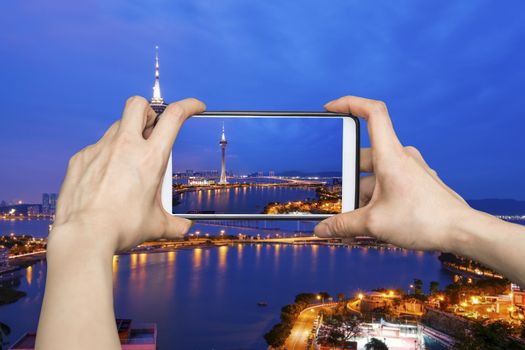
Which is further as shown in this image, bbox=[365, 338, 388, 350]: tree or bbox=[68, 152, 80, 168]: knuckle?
bbox=[365, 338, 388, 350]: tree

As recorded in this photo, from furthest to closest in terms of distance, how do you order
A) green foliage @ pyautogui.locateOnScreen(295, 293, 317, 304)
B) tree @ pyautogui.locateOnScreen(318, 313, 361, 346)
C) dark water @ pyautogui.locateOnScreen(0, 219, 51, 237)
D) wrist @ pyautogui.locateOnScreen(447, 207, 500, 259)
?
dark water @ pyautogui.locateOnScreen(0, 219, 51, 237), green foliage @ pyautogui.locateOnScreen(295, 293, 317, 304), tree @ pyautogui.locateOnScreen(318, 313, 361, 346), wrist @ pyautogui.locateOnScreen(447, 207, 500, 259)

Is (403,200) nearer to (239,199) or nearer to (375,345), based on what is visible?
(239,199)

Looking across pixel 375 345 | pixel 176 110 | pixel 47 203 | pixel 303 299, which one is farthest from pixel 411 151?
pixel 47 203

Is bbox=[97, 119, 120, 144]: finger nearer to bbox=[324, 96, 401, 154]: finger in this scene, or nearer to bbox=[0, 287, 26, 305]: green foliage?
bbox=[324, 96, 401, 154]: finger

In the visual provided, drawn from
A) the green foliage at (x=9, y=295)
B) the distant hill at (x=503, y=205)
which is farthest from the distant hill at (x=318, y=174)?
the distant hill at (x=503, y=205)

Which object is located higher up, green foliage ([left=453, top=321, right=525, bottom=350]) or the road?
green foliage ([left=453, top=321, right=525, bottom=350])

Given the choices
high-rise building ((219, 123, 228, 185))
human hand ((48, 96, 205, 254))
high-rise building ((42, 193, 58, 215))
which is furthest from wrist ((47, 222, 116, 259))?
high-rise building ((42, 193, 58, 215))
